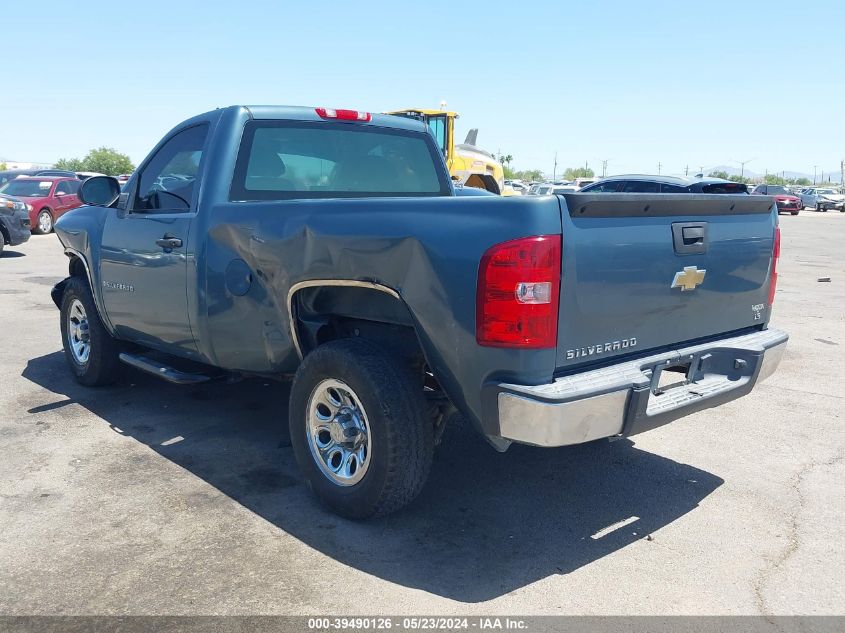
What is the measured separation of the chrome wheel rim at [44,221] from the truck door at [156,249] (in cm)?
1715

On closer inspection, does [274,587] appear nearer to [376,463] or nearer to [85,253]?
[376,463]

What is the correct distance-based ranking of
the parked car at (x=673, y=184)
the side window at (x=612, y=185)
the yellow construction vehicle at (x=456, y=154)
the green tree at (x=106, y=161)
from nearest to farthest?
the parked car at (x=673, y=184) → the side window at (x=612, y=185) → the yellow construction vehicle at (x=456, y=154) → the green tree at (x=106, y=161)

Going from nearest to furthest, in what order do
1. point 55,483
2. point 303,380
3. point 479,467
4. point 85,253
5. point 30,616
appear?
point 30,616
point 303,380
point 55,483
point 479,467
point 85,253

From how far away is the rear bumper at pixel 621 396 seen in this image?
9.95 feet

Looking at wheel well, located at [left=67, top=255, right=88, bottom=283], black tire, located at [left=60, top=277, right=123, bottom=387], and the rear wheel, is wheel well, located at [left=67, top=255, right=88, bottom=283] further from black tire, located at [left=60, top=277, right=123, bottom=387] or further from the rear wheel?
the rear wheel

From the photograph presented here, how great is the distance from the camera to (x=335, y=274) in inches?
142

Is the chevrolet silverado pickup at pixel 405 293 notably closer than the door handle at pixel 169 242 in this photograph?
Yes

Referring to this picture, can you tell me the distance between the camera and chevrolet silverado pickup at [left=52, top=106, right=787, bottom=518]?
3.10 meters

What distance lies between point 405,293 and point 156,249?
6.91 ft

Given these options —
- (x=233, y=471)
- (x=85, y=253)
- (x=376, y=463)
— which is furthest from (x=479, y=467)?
(x=85, y=253)

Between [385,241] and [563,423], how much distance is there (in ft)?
3.57

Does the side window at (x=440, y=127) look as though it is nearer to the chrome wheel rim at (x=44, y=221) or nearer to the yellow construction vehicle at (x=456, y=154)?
the yellow construction vehicle at (x=456, y=154)

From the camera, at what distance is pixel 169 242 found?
4.57 m

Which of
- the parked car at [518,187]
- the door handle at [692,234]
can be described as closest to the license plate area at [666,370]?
the door handle at [692,234]
